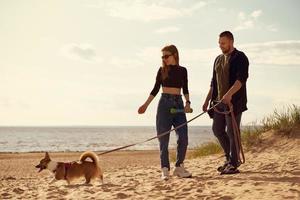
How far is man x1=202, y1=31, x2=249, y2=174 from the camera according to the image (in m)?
6.50

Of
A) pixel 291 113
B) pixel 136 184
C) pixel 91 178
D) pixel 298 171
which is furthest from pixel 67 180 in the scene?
pixel 291 113

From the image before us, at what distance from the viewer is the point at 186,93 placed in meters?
7.04

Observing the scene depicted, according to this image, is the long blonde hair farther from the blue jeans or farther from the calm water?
the calm water

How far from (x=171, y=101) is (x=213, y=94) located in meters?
0.78

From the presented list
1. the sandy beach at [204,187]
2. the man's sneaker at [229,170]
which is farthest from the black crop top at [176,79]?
the sandy beach at [204,187]

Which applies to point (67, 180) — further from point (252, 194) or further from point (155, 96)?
point (252, 194)

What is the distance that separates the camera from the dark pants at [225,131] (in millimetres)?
6688

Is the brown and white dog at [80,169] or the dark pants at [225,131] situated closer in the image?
the dark pants at [225,131]

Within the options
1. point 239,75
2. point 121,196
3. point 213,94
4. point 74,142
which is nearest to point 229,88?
point 239,75

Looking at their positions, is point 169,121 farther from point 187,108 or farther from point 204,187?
point 204,187

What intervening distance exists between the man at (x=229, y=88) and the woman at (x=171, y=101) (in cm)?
53

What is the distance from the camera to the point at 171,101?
6875mm

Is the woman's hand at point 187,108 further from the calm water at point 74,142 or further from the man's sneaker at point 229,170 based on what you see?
the calm water at point 74,142

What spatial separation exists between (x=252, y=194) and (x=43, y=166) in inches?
156
